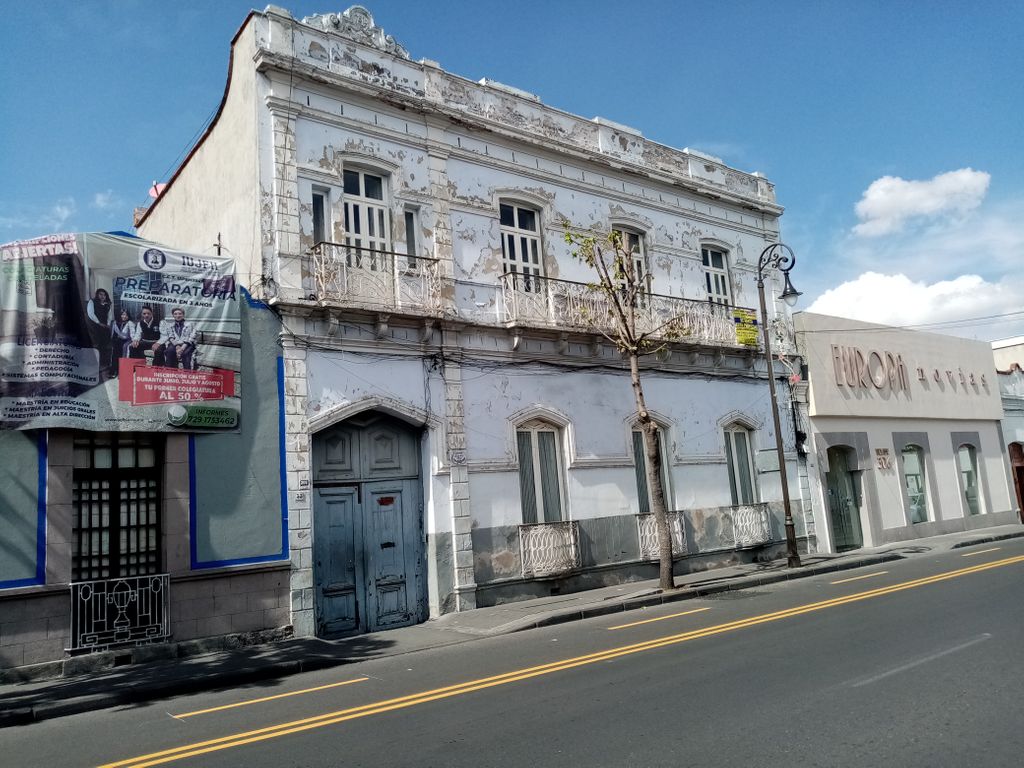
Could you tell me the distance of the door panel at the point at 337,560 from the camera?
12.4 metres

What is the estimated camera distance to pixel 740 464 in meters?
19.3

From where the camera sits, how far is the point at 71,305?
10.7 metres

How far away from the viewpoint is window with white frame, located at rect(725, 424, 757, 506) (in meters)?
19.0

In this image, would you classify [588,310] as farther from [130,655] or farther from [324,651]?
[130,655]

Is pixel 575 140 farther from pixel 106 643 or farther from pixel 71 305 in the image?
pixel 106 643

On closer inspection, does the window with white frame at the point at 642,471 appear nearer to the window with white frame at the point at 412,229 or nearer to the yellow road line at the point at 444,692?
the yellow road line at the point at 444,692

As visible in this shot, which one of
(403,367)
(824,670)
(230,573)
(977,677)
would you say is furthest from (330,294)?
(977,677)

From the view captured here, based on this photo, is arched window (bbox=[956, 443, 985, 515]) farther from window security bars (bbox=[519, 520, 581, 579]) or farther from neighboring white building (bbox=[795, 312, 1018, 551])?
window security bars (bbox=[519, 520, 581, 579])

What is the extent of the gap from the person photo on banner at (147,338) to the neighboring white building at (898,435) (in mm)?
16293

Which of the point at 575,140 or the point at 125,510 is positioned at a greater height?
the point at 575,140

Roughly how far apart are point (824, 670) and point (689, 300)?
1196 cm

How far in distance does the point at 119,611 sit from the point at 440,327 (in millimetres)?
6723

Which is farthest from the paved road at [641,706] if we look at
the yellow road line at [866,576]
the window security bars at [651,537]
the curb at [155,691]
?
the window security bars at [651,537]

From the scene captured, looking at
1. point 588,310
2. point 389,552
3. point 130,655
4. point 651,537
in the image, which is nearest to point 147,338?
point 130,655
